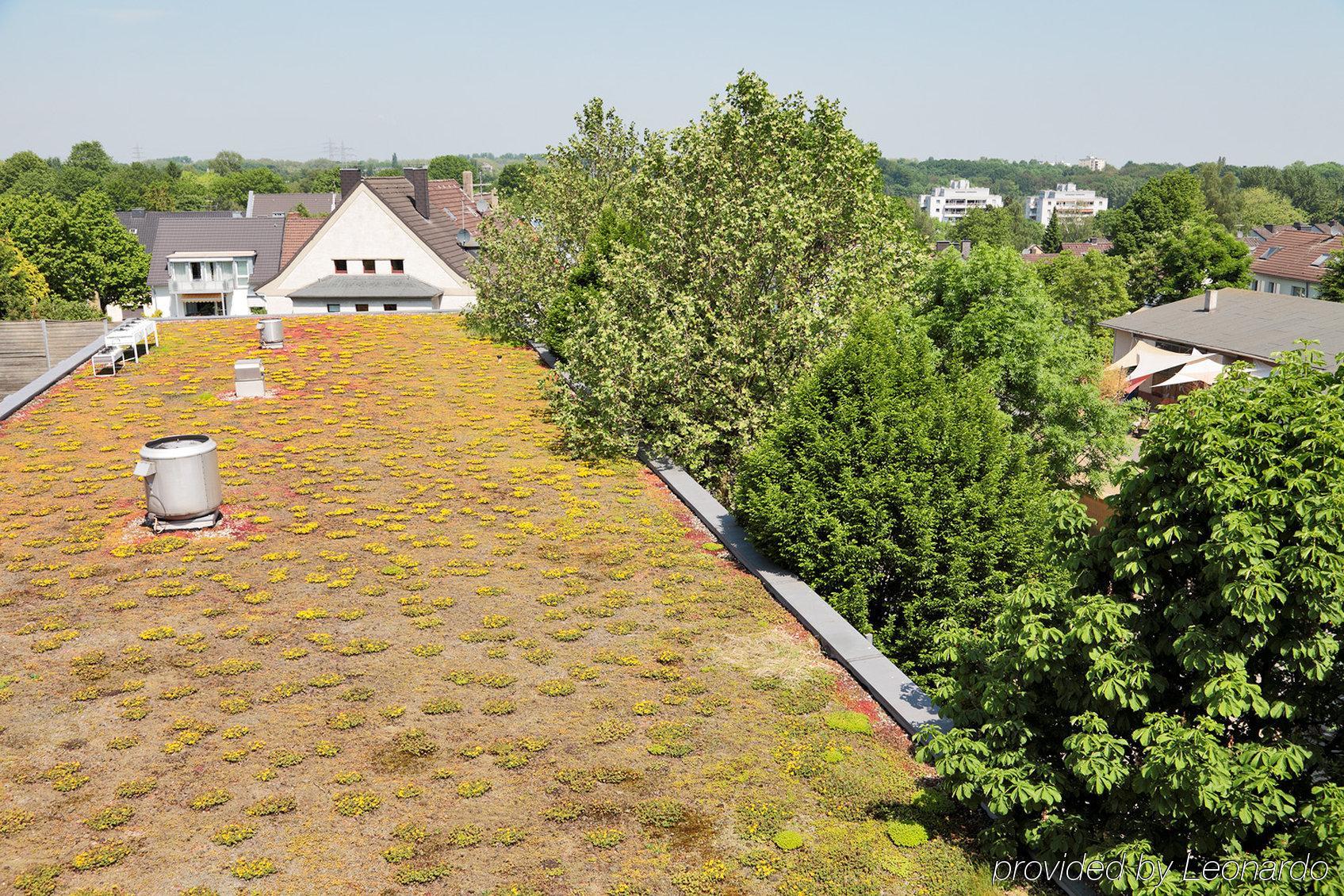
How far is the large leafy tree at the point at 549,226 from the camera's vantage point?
106 ft

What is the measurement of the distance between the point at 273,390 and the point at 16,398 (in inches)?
226

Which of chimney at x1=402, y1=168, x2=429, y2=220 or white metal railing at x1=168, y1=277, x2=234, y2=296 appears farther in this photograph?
white metal railing at x1=168, y1=277, x2=234, y2=296

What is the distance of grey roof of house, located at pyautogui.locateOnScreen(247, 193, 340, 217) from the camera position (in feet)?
352

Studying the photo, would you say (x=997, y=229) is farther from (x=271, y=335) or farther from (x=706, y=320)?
(x=706, y=320)

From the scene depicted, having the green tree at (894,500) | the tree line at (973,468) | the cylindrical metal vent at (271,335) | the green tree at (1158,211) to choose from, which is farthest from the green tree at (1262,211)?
the green tree at (894,500)

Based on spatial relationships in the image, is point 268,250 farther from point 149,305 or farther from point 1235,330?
point 1235,330

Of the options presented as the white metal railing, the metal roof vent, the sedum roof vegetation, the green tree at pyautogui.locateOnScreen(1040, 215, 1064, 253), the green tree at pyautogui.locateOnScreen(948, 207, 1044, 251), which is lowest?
the sedum roof vegetation

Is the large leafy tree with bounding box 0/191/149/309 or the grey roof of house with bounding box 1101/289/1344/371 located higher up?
the large leafy tree with bounding box 0/191/149/309

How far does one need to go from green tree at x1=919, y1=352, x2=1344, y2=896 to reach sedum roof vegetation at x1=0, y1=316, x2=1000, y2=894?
4.53 ft

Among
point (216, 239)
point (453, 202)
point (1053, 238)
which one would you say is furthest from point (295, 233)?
point (1053, 238)

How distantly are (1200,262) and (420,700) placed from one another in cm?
7714

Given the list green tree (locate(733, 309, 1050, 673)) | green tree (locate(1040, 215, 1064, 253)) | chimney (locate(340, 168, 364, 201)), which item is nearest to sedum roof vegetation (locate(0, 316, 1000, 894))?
green tree (locate(733, 309, 1050, 673))

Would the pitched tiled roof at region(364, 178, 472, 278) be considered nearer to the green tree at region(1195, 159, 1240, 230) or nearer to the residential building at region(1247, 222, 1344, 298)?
the residential building at region(1247, 222, 1344, 298)

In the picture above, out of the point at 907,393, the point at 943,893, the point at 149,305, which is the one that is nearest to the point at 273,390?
the point at 907,393
